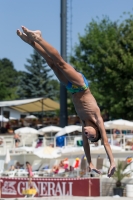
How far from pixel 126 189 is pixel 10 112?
29.8 m

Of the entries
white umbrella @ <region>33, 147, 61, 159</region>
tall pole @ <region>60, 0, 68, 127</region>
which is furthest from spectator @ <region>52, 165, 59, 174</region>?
tall pole @ <region>60, 0, 68, 127</region>

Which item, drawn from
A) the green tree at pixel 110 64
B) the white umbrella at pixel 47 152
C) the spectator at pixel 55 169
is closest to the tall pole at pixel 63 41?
the green tree at pixel 110 64

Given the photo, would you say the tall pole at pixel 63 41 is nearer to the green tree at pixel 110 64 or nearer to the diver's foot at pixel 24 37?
the green tree at pixel 110 64

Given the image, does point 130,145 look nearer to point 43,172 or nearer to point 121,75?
point 43,172

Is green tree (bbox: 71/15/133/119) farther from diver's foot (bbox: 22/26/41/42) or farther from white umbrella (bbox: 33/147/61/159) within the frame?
diver's foot (bbox: 22/26/41/42)

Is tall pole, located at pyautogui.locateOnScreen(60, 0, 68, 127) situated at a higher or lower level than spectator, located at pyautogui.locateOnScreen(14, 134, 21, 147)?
higher

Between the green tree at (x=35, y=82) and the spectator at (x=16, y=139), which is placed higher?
the green tree at (x=35, y=82)

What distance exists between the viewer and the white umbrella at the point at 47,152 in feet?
70.0

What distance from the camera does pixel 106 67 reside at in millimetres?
30656

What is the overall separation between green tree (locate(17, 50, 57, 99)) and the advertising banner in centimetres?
4072

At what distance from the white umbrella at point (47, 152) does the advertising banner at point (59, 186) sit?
179 centimetres

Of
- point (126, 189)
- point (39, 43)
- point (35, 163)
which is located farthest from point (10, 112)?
point (39, 43)

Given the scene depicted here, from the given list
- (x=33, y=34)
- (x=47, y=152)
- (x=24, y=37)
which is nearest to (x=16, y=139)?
(x=47, y=152)

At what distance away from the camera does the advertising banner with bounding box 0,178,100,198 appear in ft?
61.9
